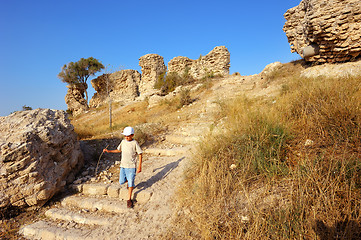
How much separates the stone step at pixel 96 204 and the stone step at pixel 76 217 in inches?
6.0

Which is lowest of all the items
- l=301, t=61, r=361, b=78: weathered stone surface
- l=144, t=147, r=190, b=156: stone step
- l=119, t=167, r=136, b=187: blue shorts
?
l=144, t=147, r=190, b=156: stone step

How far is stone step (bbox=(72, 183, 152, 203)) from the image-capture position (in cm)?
305

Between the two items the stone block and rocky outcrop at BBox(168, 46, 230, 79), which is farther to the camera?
rocky outcrop at BBox(168, 46, 230, 79)

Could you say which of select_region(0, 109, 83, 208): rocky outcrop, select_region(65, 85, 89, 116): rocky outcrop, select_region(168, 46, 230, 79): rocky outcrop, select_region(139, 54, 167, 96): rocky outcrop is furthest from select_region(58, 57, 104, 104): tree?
select_region(0, 109, 83, 208): rocky outcrop

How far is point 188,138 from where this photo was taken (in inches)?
214

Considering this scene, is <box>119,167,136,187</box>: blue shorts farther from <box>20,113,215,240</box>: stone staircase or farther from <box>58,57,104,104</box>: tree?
<box>58,57,104,104</box>: tree

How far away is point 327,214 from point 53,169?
14.0 feet

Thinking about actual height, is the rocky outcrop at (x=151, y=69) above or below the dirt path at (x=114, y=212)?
above

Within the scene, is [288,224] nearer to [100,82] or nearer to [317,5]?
[317,5]

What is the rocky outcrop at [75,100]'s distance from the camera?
24.3m

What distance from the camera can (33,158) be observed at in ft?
10.2

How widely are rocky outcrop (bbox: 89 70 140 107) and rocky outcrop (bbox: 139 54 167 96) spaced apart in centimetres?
264

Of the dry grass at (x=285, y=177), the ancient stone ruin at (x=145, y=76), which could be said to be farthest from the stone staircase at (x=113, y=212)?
the ancient stone ruin at (x=145, y=76)

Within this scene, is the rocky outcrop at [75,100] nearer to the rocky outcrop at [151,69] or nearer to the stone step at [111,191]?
the rocky outcrop at [151,69]
